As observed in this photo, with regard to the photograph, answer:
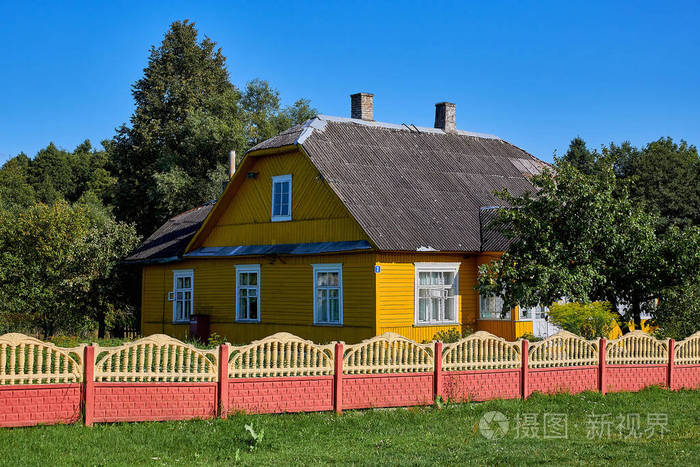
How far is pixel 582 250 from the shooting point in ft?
60.6

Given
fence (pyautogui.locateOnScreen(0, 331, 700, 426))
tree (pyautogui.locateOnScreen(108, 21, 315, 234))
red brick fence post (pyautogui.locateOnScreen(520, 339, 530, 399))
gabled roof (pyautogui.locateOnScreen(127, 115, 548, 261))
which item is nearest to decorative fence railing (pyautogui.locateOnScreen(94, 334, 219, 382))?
fence (pyautogui.locateOnScreen(0, 331, 700, 426))

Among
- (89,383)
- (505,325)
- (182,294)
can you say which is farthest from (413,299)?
(89,383)

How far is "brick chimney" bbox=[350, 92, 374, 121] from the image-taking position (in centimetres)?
2719

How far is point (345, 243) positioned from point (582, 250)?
5.75 meters

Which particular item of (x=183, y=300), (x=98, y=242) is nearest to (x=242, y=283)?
(x=183, y=300)

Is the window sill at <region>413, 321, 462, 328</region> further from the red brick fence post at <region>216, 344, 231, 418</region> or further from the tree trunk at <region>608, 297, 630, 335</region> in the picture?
the red brick fence post at <region>216, 344, 231, 418</region>

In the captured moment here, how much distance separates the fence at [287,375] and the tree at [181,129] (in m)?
27.1

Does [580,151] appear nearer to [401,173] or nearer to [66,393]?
[401,173]

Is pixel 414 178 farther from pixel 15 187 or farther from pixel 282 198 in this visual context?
pixel 15 187

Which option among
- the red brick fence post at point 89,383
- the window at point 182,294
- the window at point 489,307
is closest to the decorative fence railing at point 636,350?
the window at point 489,307

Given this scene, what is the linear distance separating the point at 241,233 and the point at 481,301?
7.30m

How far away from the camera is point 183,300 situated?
86.9ft

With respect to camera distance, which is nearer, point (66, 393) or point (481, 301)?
point (66, 393)

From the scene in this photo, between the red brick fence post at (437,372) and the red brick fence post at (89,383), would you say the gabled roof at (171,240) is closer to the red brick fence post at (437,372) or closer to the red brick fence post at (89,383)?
the red brick fence post at (437,372)
